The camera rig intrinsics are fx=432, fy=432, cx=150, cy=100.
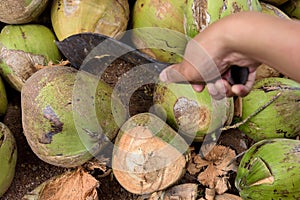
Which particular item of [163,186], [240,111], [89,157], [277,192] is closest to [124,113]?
[89,157]

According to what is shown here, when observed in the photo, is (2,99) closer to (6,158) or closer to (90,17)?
(6,158)

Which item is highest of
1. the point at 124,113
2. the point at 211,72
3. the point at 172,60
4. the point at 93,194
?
the point at 211,72

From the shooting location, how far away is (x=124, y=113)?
1734 mm

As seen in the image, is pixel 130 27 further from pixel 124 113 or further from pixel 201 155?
pixel 201 155

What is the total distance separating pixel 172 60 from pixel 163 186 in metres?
0.54

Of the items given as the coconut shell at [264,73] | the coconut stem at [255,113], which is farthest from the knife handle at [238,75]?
the coconut shell at [264,73]

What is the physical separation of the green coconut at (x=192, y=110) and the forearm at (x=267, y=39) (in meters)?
0.68

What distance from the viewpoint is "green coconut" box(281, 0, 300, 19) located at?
2.10 meters

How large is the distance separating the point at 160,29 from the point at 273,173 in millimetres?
730

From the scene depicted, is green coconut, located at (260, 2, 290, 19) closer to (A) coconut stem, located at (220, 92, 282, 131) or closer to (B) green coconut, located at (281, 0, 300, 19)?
(B) green coconut, located at (281, 0, 300, 19)

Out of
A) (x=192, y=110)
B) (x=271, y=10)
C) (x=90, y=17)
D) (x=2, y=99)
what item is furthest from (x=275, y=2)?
(x=2, y=99)

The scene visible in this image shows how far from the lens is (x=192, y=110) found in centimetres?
167

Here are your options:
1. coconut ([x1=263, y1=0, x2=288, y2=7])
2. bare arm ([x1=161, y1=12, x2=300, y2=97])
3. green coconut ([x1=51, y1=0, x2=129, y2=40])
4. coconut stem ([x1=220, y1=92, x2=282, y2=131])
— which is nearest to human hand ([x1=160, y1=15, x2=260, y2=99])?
bare arm ([x1=161, y1=12, x2=300, y2=97])

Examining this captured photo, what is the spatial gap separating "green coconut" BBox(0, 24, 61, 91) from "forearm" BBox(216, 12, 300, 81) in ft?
3.60
